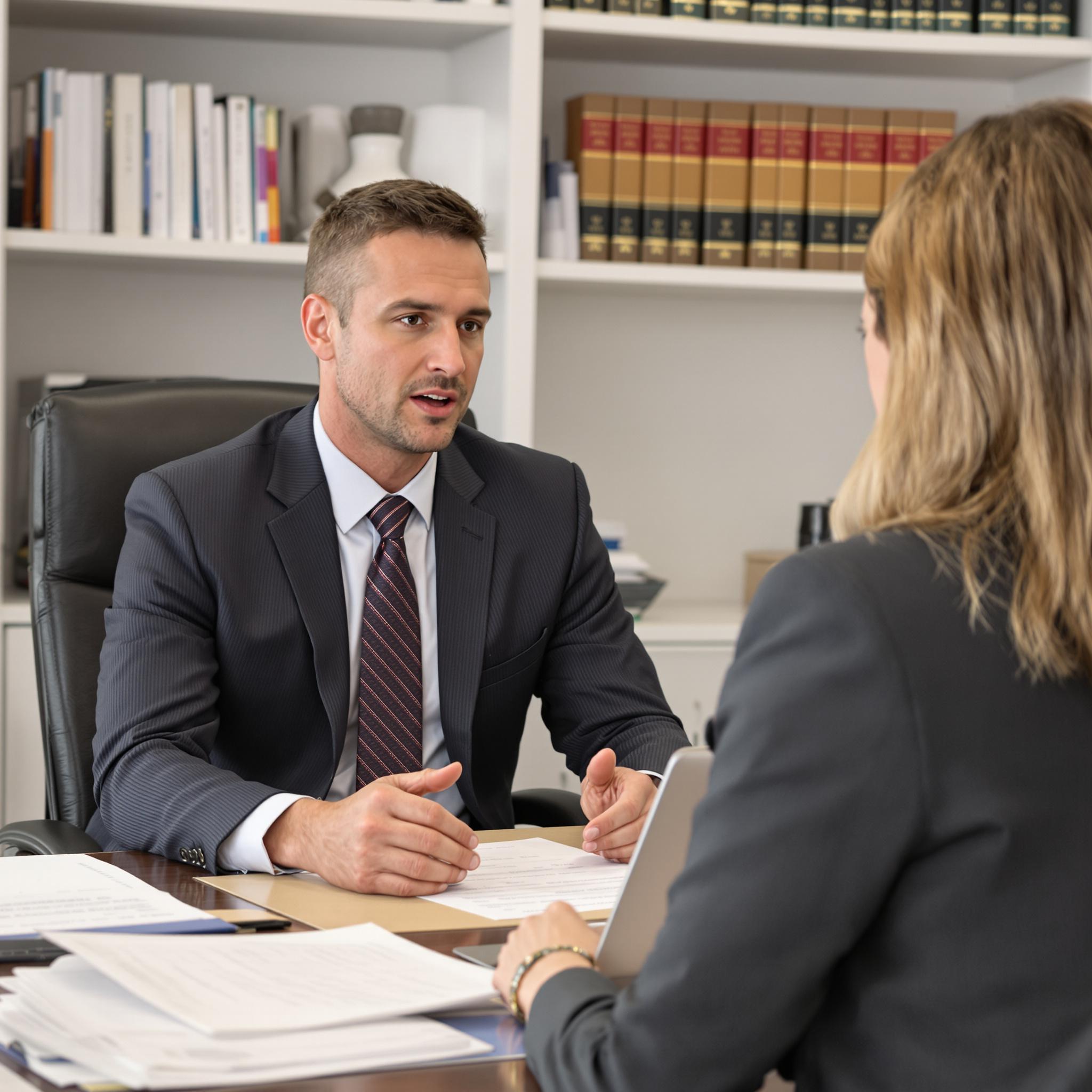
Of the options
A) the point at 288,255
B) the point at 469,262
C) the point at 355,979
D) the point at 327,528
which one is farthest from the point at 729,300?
the point at 355,979

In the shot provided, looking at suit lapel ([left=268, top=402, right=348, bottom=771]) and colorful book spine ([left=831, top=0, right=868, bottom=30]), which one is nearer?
suit lapel ([left=268, top=402, right=348, bottom=771])

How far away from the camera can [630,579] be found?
2.82m

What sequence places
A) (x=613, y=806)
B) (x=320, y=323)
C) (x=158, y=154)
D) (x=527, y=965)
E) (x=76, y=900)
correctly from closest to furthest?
(x=527, y=965), (x=76, y=900), (x=613, y=806), (x=320, y=323), (x=158, y=154)

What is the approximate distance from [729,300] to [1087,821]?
2526mm

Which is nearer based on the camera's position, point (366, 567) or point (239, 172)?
point (366, 567)

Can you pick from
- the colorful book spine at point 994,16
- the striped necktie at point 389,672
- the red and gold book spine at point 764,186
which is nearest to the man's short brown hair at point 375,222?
the striped necktie at point 389,672

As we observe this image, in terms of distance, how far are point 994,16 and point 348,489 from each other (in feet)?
6.45

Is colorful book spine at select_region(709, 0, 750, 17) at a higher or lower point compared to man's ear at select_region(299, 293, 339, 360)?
higher

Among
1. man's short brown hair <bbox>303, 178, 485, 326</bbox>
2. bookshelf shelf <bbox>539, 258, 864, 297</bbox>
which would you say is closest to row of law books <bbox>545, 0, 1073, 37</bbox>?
bookshelf shelf <bbox>539, 258, 864, 297</bbox>

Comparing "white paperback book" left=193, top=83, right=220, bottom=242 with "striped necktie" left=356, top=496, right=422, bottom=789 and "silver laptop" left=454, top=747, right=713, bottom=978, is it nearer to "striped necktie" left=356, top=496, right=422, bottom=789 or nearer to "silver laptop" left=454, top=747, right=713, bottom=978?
"striped necktie" left=356, top=496, right=422, bottom=789

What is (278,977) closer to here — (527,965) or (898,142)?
(527,965)

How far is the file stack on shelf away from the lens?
2.80m

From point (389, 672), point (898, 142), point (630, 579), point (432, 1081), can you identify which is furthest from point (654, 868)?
point (898, 142)

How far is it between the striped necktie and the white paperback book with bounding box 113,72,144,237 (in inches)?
49.9
